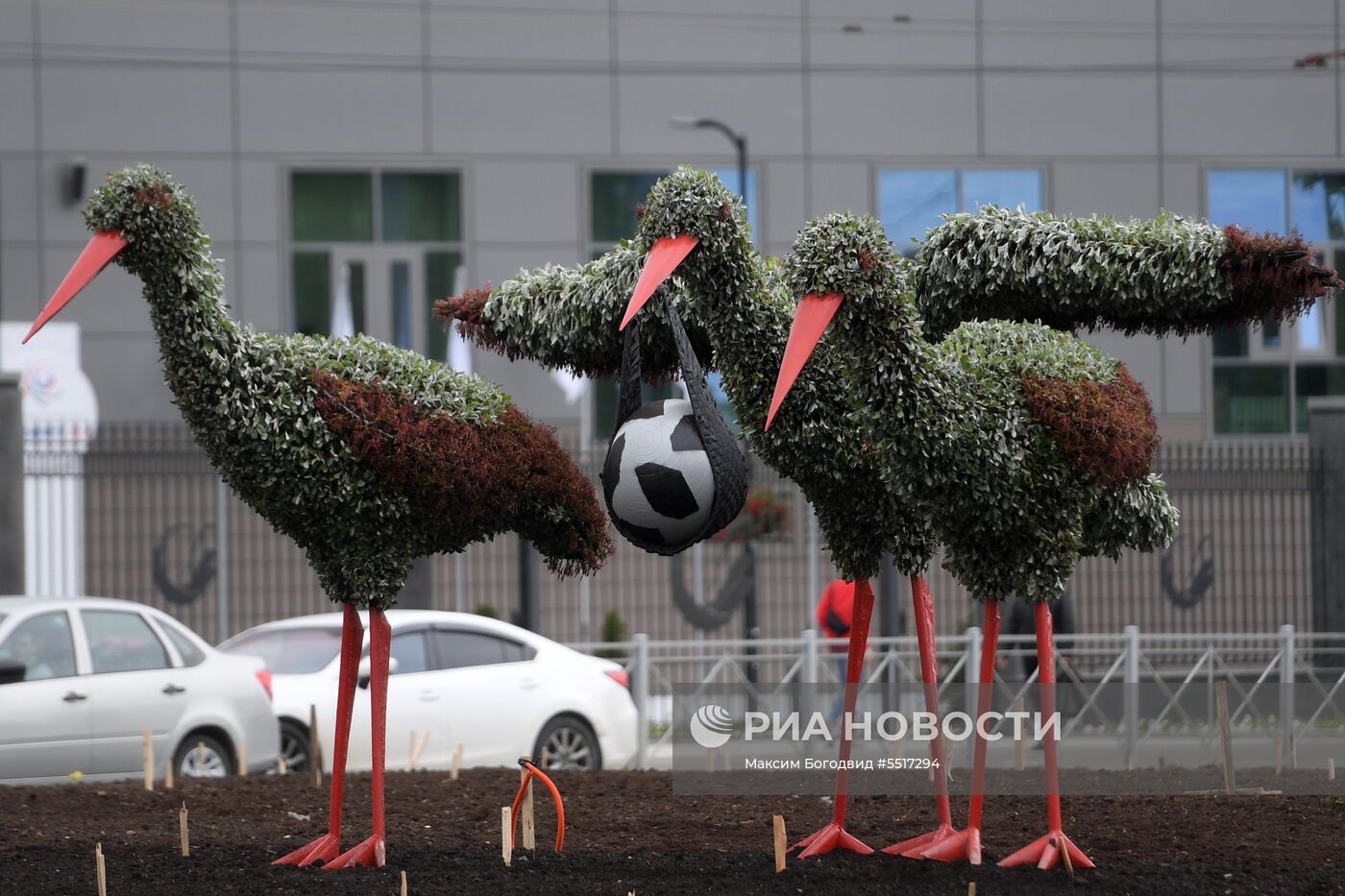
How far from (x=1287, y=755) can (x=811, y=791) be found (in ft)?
10.9

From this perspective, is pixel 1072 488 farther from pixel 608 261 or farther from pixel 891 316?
pixel 608 261

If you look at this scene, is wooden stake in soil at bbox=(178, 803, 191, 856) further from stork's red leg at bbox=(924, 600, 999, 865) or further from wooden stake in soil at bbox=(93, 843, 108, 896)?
stork's red leg at bbox=(924, 600, 999, 865)

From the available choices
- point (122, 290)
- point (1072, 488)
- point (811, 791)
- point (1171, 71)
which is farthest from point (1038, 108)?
point (1072, 488)

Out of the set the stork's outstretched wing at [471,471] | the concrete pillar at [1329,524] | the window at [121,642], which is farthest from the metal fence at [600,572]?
the stork's outstretched wing at [471,471]

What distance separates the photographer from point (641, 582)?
69.6ft

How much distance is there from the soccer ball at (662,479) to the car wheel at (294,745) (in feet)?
20.9

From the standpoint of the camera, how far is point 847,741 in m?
7.25

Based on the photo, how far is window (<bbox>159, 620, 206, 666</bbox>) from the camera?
11.7 metres

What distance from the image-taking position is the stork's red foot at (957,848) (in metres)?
6.93

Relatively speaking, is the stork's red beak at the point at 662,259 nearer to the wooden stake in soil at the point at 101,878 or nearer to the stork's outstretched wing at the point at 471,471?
the stork's outstretched wing at the point at 471,471

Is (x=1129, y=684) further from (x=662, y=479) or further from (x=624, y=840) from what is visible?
(x=662, y=479)

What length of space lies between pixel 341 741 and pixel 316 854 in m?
0.54

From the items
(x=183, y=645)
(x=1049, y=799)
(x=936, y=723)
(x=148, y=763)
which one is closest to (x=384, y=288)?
(x=183, y=645)

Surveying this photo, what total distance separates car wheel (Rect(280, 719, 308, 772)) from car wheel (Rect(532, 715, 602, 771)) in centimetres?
184
